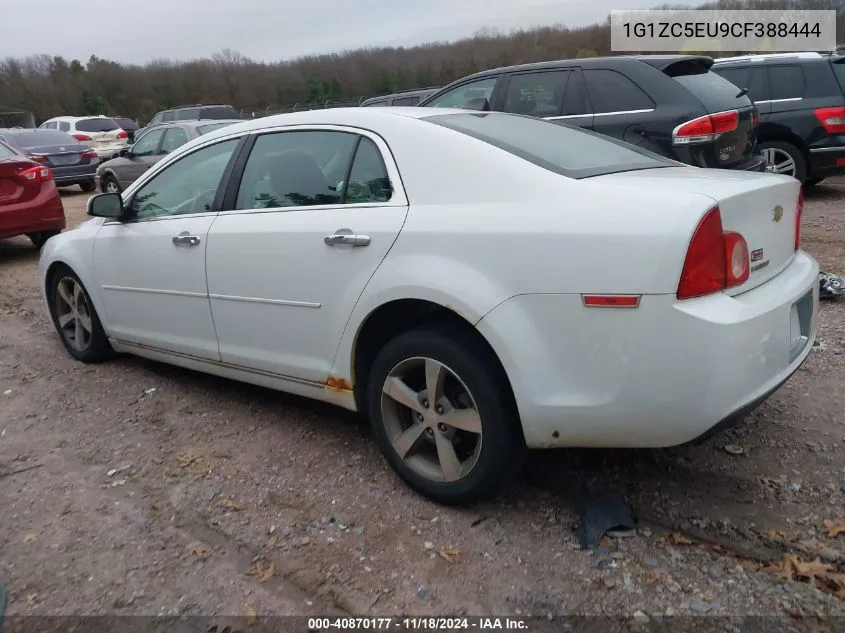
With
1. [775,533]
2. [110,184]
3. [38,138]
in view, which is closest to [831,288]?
[775,533]

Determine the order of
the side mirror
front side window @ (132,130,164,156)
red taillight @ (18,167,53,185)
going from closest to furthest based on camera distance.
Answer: the side mirror < red taillight @ (18,167,53,185) < front side window @ (132,130,164,156)

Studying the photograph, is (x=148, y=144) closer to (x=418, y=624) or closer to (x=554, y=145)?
(x=554, y=145)

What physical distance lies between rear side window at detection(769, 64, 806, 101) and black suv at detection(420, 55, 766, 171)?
106 inches

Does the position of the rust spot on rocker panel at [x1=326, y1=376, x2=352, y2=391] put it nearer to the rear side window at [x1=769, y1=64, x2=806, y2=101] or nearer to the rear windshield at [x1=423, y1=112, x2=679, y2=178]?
the rear windshield at [x1=423, y1=112, x2=679, y2=178]

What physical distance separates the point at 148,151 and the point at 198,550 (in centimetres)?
1114

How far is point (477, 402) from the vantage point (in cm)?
269

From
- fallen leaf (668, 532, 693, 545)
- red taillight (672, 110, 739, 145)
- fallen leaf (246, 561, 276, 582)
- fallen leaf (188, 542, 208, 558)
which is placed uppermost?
red taillight (672, 110, 739, 145)

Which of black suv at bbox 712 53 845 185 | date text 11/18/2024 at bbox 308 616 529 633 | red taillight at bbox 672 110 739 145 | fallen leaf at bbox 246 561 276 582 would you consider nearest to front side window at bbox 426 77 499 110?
red taillight at bbox 672 110 739 145

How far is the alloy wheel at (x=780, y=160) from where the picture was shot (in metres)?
8.72

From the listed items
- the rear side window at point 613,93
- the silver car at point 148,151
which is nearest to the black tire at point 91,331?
the rear side window at point 613,93

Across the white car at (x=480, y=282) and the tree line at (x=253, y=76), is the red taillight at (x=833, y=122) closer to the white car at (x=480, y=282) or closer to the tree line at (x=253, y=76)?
the white car at (x=480, y=282)

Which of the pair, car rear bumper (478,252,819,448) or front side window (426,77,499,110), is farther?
front side window (426,77,499,110)

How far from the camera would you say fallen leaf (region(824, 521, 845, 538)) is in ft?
8.66

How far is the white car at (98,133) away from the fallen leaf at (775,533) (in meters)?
21.1
